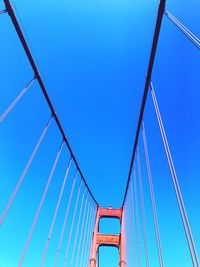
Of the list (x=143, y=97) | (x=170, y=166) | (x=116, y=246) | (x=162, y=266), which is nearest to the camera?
(x=170, y=166)

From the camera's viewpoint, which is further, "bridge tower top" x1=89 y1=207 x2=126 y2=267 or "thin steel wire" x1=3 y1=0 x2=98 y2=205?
"bridge tower top" x1=89 y1=207 x2=126 y2=267

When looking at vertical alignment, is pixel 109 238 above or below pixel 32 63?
above

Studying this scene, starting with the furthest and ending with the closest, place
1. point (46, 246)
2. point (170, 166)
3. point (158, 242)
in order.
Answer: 1. point (46, 246)
2. point (158, 242)
3. point (170, 166)

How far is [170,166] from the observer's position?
407cm

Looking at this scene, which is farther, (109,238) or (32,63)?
(109,238)

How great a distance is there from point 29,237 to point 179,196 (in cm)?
403

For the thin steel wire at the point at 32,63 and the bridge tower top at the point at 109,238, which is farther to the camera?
the bridge tower top at the point at 109,238

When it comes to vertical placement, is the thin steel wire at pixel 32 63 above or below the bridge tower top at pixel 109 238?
below

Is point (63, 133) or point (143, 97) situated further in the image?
point (63, 133)

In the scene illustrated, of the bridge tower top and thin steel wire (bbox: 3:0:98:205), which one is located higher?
the bridge tower top

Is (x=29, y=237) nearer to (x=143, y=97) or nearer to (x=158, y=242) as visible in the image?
(x=158, y=242)

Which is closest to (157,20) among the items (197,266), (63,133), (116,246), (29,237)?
(197,266)

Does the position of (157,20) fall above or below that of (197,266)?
above

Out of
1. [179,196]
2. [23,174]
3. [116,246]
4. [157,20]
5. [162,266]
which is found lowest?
[162,266]
